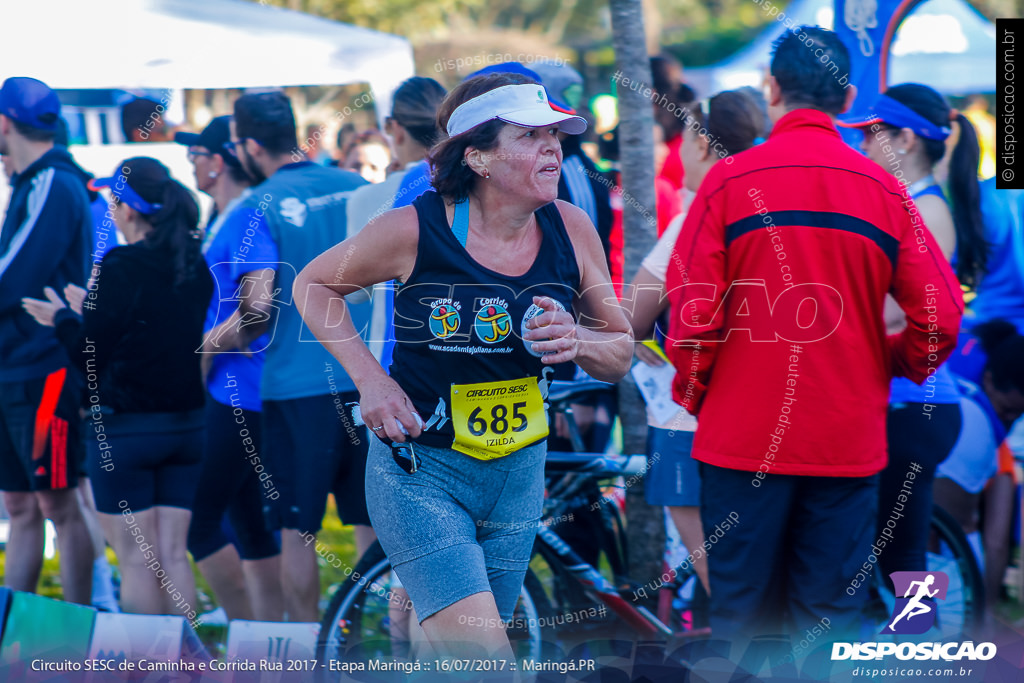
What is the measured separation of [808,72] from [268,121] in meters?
2.11

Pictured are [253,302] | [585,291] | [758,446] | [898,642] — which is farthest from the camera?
[253,302]

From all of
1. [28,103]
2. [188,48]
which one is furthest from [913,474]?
[188,48]

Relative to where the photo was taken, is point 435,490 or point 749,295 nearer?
point 435,490

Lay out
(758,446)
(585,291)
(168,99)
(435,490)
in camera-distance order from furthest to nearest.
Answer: (168,99)
(758,446)
(585,291)
(435,490)

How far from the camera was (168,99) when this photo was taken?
6.15m

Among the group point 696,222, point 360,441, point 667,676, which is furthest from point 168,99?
point 667,676

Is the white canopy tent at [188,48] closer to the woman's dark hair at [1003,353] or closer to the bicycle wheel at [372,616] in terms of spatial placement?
the bicycle wheel at [372,616]

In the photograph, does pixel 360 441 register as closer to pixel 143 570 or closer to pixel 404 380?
pixel 143 570

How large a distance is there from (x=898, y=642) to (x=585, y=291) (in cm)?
154

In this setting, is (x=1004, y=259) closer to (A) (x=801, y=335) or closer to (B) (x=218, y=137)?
(A) (x=801, y=335)

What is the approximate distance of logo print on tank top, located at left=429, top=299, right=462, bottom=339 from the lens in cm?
236

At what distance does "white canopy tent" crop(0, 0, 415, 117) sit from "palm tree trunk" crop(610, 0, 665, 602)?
89.8 inches

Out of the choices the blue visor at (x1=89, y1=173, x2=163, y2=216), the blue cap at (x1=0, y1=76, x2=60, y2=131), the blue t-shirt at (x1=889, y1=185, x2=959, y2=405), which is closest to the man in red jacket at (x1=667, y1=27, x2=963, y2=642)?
the blue t-shirt at (x1=889, y1=185, x2=959, y2=405)

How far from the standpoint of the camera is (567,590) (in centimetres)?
357
